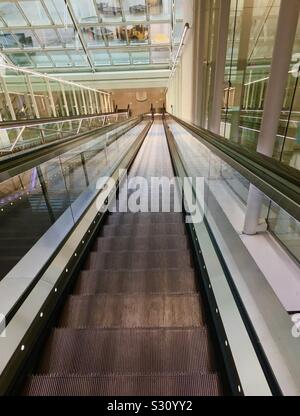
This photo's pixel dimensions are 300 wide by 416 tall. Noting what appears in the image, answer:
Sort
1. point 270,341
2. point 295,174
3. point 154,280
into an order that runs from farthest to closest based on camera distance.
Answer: point 154,280, point 270,341, point 295,174

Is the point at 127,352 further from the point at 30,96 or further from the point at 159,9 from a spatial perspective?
the point at 159,9

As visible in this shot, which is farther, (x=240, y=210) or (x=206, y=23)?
(x=206, y=23)

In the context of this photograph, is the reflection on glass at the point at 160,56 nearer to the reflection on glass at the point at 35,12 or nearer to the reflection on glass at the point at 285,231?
the reflection on glass at the point at 35,12

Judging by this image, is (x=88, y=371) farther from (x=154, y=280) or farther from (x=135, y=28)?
(x=135, y=28)

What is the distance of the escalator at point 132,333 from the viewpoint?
3.71 ft

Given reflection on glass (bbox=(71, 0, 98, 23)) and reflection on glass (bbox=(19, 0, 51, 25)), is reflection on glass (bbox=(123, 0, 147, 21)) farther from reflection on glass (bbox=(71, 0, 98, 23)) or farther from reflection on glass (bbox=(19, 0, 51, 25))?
reflection on glass (bbox=(19, 0, 51, 25))

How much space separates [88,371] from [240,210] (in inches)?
102

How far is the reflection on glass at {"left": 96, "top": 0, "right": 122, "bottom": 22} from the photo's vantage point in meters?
10.3

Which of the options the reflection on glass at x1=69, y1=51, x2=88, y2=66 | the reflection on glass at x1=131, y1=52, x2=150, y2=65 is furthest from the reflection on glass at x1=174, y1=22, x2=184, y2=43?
the reflection on glass at x1=69, y1=51, x2=88, y2=66

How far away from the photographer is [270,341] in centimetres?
122

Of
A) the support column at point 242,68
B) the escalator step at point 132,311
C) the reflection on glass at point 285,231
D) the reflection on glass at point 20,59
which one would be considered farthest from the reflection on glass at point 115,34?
the escalator step at point 132,311

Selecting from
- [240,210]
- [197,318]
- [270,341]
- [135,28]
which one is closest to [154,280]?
[197,318]

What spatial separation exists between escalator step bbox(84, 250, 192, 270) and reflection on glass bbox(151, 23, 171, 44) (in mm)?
12846

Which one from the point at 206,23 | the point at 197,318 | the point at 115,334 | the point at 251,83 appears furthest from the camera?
the point at 206,23
